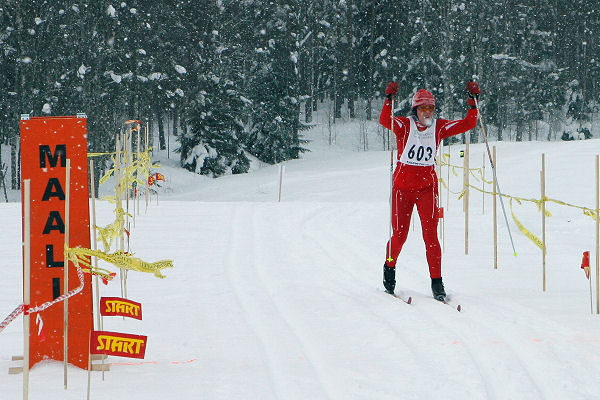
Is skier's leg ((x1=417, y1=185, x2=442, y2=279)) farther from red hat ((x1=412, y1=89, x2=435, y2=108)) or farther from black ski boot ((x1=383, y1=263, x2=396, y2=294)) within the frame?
red hat ((x1=412, y1=89, x2=435, y2=108))

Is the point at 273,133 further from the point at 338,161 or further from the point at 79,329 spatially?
the point at 79,329

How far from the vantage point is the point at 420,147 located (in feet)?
20.7

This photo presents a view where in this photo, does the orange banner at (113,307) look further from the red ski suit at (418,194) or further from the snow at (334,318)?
the red ski suit at (418,194)

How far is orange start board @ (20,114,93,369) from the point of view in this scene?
404 centimetres

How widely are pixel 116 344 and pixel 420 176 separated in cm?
334

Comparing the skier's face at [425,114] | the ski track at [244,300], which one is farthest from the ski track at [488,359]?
the skier's face at [425,114]

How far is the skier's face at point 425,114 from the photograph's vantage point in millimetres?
6324

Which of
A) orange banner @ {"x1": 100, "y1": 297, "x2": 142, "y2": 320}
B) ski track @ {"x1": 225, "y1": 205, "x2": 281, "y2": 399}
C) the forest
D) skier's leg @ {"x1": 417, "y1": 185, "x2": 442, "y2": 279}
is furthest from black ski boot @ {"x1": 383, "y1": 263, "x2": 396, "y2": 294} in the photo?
the forest

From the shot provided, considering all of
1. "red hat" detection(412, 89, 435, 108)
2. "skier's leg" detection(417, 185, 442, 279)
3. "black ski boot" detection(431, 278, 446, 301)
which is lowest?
"black ski boot" detection(431, 278, 446, 301)

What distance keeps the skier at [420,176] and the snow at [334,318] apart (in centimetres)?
37

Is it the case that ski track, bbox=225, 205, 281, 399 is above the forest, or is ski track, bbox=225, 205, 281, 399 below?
below

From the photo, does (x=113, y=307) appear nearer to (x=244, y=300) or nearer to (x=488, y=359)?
(x=244, y=300)

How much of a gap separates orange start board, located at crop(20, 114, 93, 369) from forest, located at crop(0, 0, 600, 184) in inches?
1064

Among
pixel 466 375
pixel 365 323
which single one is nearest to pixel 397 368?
pixel 466 375
